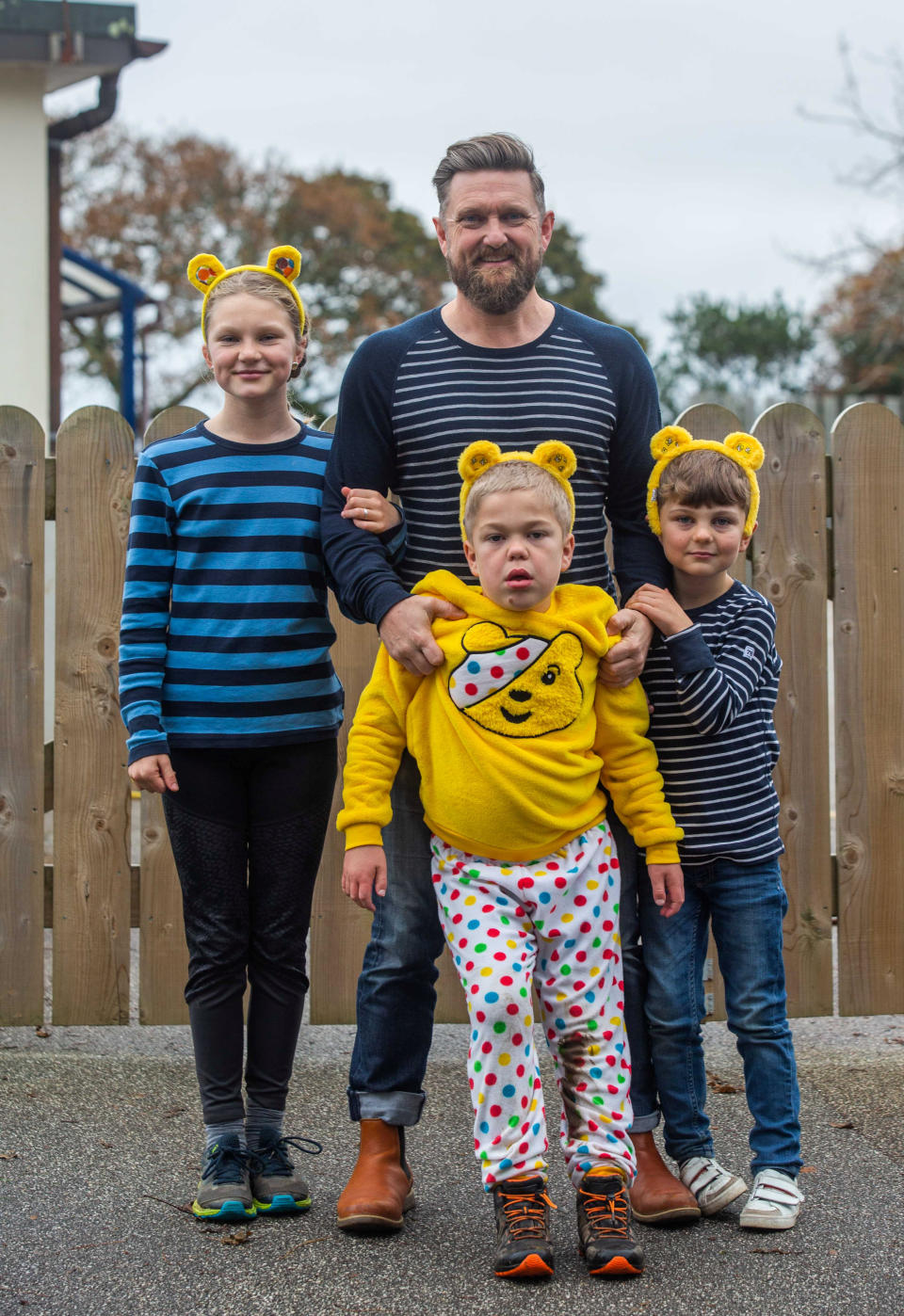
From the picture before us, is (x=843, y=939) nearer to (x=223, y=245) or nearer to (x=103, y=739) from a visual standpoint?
(x=103, y=739)

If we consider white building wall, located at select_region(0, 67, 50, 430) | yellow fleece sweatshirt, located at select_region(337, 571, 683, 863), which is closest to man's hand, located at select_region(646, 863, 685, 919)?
yellow fleece sweatshirt, located at select_region(337, 571, 683, 863)

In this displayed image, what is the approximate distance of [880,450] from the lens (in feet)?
13.1

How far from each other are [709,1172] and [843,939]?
4.44 ft

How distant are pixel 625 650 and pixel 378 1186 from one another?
3.95ft

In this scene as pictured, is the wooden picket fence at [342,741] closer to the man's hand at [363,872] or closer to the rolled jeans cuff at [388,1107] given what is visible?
the rolled jeans cuff at [388,1107]

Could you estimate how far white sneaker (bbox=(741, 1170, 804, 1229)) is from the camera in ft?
8.76

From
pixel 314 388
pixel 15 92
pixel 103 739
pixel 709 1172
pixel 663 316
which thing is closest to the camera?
pixel 709 1172

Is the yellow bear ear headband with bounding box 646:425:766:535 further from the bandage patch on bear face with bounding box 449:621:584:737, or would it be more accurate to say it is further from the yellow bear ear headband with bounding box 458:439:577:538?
the bandage patch on bear face with bounding box 449:621:584:737

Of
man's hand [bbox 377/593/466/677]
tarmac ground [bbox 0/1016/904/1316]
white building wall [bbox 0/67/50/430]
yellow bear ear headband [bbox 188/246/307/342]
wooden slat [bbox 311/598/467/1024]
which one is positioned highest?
white building wall [bbox 0/67/50/430]

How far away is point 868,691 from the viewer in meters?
3.98

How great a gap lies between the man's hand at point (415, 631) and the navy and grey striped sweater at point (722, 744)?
0.49 meters

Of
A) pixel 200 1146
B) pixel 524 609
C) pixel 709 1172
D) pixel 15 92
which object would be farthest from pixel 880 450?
pixel 15 92

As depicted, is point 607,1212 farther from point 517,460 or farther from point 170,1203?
point 517,460

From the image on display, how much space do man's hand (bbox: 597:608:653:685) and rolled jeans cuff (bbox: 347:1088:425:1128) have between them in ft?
3.21
